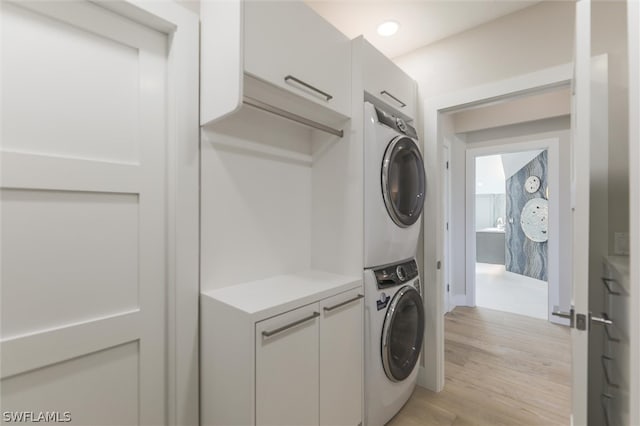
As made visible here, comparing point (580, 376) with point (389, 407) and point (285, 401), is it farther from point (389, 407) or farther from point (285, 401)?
point (285, 401)

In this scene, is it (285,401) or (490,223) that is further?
A: (490,223)

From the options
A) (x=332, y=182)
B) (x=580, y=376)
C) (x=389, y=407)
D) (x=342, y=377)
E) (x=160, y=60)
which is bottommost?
(x=389, y=407)

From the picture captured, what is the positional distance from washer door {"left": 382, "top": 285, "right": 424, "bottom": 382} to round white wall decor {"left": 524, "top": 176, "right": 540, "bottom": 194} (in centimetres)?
533

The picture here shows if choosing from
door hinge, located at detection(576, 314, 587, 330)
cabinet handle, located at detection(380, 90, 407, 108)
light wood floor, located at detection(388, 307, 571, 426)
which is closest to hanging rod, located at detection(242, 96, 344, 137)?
cabinet handle, located at detection(380, 90, 407, 108)

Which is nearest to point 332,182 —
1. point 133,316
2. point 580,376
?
point 133,316

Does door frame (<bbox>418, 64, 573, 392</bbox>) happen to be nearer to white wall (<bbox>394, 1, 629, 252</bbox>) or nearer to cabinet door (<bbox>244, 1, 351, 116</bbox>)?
white wall (<bbox>394, 1, 629, 252</bbox>)

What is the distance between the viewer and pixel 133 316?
3.72ft

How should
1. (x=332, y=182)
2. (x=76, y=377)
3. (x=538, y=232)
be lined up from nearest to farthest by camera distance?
(x=76, y=377) → (x=332, y=182) → (x=538, y=232)

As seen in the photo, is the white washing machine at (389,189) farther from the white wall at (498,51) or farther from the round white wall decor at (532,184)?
the round white wall decor at (532,184)

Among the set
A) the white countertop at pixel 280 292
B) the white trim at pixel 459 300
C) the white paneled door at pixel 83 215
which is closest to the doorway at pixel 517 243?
the white trim at pixel 459 300

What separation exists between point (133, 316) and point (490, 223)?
9.71m

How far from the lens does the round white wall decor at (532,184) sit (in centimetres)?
554

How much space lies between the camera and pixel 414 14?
6.17 ft

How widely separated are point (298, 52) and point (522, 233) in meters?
6.72
